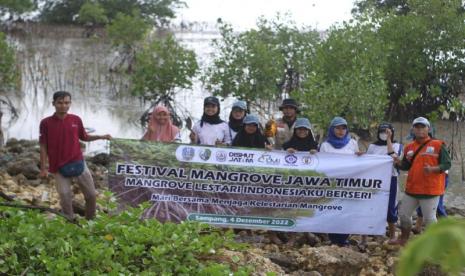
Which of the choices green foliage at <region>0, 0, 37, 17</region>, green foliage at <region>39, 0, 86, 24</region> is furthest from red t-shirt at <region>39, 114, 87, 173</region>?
green foliage at <region>39, 0, 86, 24</region>

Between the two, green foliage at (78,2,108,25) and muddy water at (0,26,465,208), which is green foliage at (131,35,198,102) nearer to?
muddy water at (0,26,465,208)

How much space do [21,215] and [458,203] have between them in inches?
327

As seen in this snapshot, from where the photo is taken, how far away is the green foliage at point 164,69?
50.3 ft

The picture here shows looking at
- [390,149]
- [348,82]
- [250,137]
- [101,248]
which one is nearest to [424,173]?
[390,149]

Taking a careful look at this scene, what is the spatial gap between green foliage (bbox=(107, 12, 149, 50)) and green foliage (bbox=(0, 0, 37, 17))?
1322cm

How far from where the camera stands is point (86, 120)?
58.0 feet

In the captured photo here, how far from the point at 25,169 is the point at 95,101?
10375mm

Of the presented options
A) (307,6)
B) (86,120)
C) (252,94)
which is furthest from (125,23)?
(307,6)

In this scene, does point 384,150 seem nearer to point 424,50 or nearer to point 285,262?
point 285,262

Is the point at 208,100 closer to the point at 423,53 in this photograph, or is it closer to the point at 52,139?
the point at 52,139

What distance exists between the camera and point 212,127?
6.93 meters

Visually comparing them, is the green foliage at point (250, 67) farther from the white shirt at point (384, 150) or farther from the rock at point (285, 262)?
the rock at point (285, 262)

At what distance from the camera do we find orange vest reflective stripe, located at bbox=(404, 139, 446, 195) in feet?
19.9

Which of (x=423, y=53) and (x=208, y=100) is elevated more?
(x=423, y=53)
